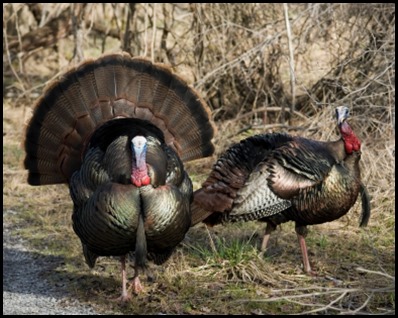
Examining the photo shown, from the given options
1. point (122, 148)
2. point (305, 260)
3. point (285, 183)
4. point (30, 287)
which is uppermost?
point (122, 148)

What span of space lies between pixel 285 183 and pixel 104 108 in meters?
1.45

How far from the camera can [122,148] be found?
5219mm

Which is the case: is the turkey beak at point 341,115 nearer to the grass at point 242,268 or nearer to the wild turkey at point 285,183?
the wild turkey at point 285,183

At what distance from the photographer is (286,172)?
5789mm

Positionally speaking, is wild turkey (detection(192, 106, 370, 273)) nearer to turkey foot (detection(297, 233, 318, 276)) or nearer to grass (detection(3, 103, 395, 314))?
turkey foot (detection(297, 233, 318, 276))

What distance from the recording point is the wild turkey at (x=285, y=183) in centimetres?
567

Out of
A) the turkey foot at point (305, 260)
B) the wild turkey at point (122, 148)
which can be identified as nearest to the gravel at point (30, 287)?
the wild turkey at point (122, 148)

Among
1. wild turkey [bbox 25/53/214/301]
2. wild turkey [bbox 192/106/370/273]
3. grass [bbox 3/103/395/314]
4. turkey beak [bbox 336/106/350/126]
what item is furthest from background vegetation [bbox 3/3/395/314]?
turkey beak [bbox 336/106/350/126]

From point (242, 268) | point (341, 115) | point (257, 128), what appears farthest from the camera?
point (257, 128)

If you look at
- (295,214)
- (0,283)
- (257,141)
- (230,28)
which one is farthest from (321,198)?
(230,28)

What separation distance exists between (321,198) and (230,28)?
3.91 meters

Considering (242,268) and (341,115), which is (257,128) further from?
(242,268)

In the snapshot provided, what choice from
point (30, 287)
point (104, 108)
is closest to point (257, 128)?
point (104, 108)

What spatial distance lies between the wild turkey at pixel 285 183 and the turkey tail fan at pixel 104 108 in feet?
1.26
